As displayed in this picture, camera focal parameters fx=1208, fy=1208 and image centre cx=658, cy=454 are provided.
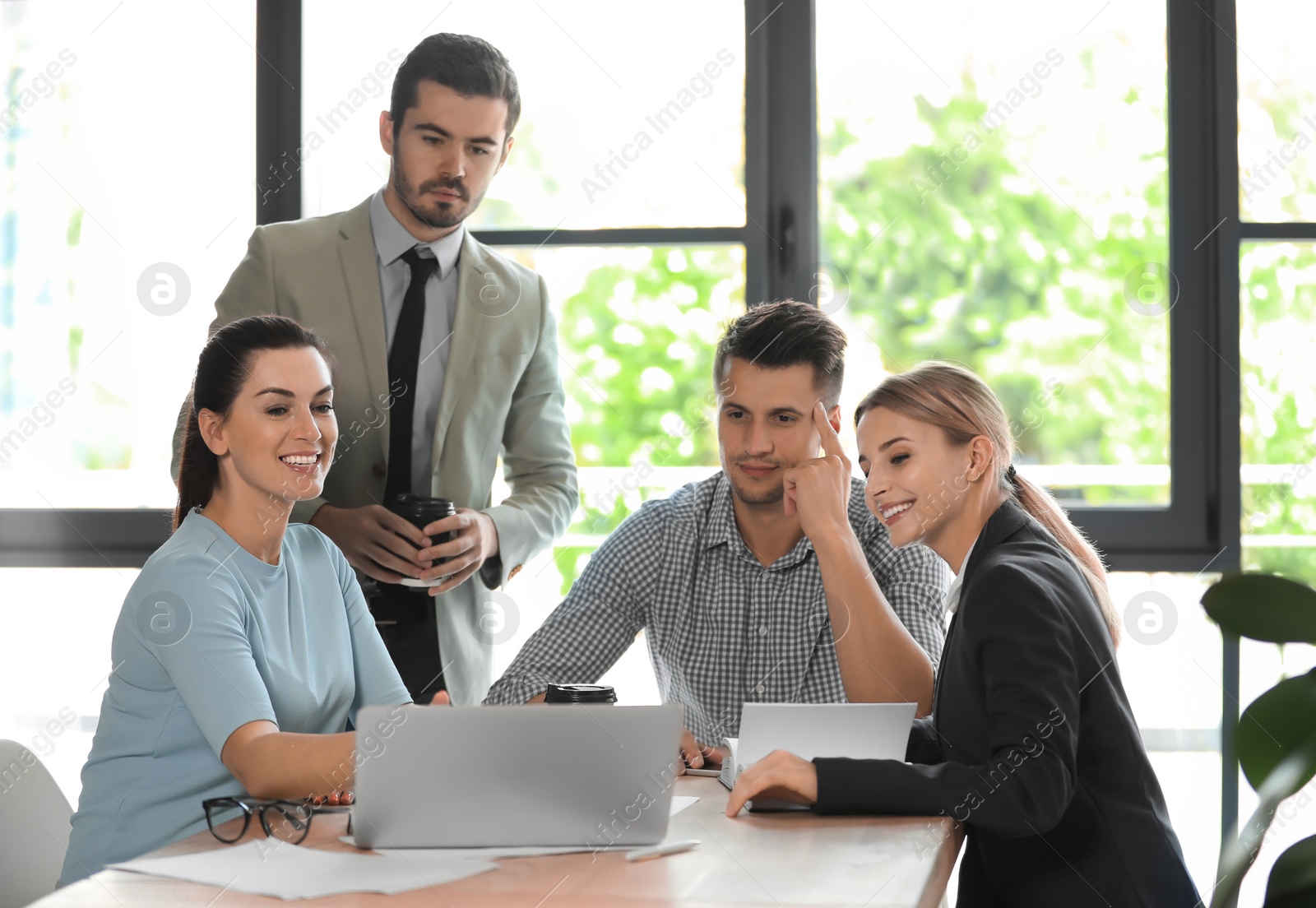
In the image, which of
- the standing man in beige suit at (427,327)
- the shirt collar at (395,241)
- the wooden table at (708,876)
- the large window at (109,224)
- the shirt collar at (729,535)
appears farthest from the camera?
the large window at (109,224)

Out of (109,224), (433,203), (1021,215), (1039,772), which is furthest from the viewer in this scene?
(109,224)

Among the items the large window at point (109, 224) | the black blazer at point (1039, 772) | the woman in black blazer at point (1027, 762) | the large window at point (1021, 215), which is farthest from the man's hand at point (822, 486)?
the large window at point (109, 224)

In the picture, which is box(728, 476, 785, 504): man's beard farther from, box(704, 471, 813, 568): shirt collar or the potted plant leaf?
the potted plant leaf

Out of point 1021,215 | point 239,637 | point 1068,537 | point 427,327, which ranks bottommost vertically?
point 239,637

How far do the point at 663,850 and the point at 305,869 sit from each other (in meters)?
0.36

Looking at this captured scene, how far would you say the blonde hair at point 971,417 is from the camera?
170 centimetres

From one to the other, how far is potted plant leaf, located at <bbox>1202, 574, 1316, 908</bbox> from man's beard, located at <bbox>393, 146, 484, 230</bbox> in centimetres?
167

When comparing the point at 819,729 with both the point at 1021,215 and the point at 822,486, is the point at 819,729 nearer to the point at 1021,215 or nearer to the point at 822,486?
the point at 822,486

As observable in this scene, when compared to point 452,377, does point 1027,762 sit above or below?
below

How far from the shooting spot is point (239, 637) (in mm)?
1567

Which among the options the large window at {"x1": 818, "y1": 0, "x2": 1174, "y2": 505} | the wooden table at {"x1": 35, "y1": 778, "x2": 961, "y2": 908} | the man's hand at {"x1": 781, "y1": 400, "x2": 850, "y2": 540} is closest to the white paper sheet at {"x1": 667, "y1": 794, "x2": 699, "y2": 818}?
the wooden table at {"x1": 35, "y1": 778, "x2": 961, "y2": 908}

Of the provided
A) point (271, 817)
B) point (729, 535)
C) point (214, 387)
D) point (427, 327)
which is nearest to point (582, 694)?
point (271, 817)

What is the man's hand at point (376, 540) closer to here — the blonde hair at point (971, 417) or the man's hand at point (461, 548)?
the man's hand at point (461, 548)

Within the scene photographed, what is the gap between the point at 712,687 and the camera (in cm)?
206
